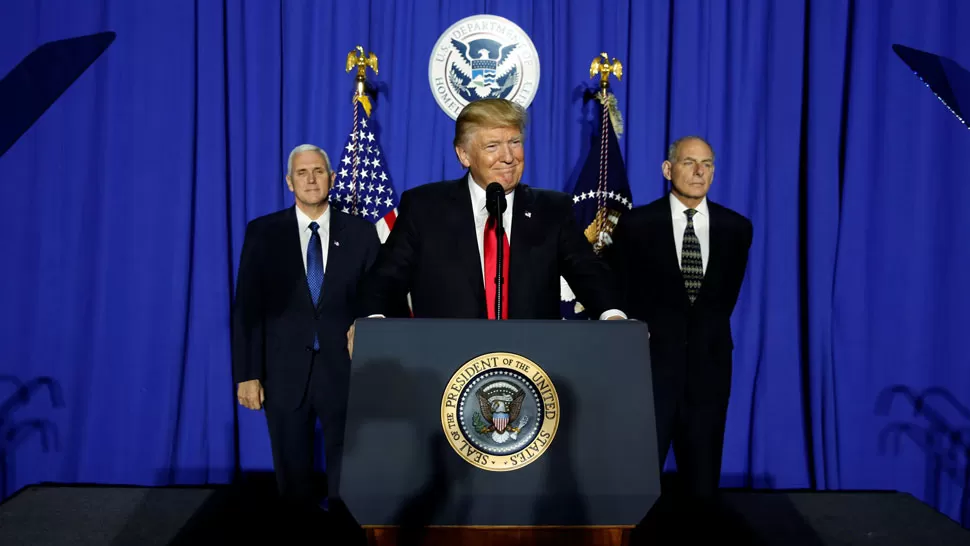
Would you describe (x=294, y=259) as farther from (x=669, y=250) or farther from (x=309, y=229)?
(x=669, y=250)

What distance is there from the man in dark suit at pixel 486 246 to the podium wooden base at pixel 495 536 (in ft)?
2.51

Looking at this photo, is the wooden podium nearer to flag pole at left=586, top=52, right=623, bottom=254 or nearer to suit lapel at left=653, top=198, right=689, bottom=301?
suit lapel at left=653, top=198, right=689, bottom=301

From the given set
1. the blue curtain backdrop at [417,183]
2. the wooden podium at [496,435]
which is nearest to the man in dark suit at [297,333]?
the blue curtain backdrop at [417,183]

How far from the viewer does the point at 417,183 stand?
362 cm

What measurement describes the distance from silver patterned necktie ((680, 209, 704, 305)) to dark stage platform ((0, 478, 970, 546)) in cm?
94

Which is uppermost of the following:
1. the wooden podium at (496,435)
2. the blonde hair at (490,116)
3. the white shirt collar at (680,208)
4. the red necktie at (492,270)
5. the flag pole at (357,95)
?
the flag pole at (357,95)

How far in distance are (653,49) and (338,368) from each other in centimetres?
230

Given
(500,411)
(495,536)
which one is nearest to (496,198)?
(500,411)

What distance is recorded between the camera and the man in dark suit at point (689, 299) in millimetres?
2914

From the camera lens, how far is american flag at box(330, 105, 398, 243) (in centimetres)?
338

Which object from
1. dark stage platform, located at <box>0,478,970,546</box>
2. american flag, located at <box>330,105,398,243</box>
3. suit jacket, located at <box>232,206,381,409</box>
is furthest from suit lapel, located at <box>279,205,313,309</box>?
dark stage platform, located at <box>0,478,970,546</box>

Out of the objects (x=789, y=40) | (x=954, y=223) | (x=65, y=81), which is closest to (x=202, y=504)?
(x=65, y=81)

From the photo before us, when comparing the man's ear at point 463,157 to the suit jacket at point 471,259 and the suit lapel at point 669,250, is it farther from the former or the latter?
the suit lapel at point 669,250

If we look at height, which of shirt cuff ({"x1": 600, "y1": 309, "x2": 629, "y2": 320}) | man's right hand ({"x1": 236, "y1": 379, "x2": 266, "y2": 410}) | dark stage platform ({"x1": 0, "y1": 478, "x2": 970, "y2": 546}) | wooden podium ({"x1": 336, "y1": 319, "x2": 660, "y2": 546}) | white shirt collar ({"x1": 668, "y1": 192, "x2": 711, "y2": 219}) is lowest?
dark stage platform ({"x1": 0, "y1": 478, "x2": 970, "y2": 546})
